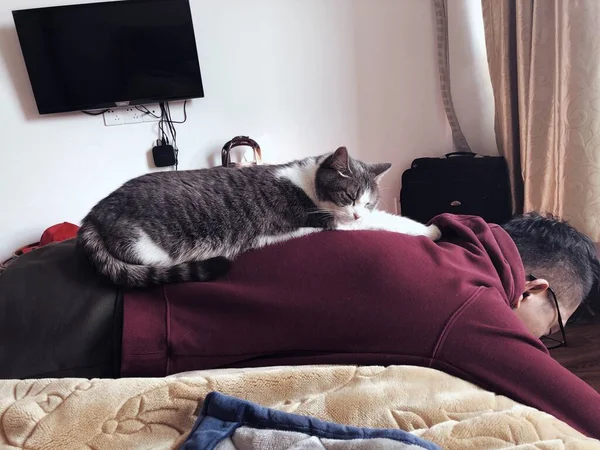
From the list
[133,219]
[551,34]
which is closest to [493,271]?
[133,219]

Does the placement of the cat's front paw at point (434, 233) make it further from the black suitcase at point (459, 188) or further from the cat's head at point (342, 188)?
the black suitcase at point (459, 188)

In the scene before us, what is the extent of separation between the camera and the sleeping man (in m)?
0.70

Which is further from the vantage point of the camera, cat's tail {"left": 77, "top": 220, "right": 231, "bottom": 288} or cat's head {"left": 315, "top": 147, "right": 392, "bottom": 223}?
cat's head {"left": 315, "top": 147, "right": 392, "bottom": 223}

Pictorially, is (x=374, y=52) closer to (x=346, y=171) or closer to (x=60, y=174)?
(x=346, y=171)

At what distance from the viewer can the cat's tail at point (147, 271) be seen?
836 millimetres

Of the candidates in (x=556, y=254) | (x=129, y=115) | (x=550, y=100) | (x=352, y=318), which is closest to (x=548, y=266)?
(x=556, y=254)

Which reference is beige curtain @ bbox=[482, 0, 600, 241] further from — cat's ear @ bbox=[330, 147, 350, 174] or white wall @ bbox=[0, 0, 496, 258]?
cat's ear @ bbox=[330, 147, 350, 174]

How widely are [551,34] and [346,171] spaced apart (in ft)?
4.04

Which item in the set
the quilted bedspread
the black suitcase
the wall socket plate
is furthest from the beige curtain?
the wall socket plate

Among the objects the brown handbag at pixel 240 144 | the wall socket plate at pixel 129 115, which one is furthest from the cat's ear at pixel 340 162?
the wall socket plate at pixel 129 115

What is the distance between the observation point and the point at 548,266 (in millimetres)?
1008

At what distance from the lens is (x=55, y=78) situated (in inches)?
91.2

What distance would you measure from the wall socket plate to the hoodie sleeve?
2.20m

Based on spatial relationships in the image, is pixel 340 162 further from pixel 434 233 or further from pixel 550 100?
pixel 550 100
